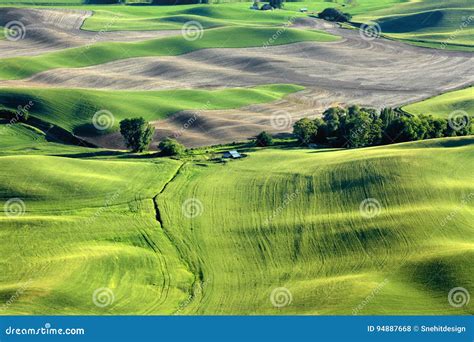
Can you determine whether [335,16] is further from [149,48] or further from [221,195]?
[221,195]

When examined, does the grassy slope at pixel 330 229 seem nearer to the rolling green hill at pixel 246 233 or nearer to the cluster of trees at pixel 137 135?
the rolling green hill at pixel 246 233

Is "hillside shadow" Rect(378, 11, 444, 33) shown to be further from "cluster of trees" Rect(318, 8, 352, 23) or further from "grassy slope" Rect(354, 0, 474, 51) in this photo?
"cluster of trees" Rect(318, 8, 352, 23)

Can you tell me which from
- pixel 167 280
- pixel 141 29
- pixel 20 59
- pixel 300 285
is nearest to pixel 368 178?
pixel 300 285

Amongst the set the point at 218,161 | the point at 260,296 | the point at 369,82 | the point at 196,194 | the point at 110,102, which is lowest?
the point at 260,296

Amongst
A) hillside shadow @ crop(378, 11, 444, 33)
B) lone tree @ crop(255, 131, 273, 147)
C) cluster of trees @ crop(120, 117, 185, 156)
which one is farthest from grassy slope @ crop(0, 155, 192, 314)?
hillside shadow @ crop(378, 11, 444, 33)

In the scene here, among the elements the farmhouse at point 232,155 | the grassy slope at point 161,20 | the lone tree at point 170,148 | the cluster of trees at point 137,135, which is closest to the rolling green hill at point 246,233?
the farmhouse at point 232,155

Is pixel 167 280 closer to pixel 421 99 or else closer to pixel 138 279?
pixel 138 279
